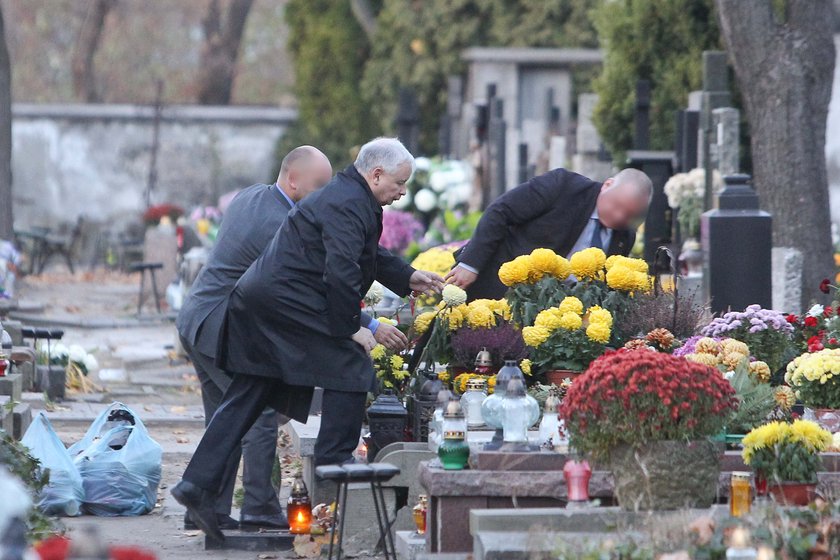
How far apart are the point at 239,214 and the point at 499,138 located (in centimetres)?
1308

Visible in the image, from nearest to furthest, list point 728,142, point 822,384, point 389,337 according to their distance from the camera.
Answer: point 389,337, point 822,384, point 728,142

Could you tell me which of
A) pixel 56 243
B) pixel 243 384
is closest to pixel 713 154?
pixel 243 384

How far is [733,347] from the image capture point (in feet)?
24.9

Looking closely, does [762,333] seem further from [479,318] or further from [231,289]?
[231,289]

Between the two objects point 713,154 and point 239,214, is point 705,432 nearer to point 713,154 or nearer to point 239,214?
point 239,214

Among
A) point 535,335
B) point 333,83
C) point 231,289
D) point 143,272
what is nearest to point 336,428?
point 231,289

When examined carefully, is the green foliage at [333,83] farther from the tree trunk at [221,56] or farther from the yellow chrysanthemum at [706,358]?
the yellow chrysanthemum at [706,358]

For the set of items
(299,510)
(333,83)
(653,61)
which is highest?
(333,83)

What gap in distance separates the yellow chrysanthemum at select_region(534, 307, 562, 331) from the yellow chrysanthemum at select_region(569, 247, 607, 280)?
460 millimetres

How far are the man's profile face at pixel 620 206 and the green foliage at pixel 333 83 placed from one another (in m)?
22.0

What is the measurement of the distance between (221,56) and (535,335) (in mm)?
32173

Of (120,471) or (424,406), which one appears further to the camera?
(120,471)

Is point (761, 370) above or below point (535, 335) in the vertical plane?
below

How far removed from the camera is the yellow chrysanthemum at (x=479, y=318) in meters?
8.09
